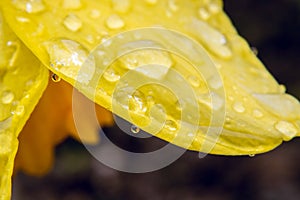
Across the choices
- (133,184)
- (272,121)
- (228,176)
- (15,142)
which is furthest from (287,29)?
(15,142)

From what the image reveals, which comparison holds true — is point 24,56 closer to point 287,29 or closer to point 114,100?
point 114,100

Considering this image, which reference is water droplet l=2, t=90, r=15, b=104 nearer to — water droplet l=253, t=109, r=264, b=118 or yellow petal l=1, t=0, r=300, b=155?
yellow petal l=1, t=0, r=300, b=155

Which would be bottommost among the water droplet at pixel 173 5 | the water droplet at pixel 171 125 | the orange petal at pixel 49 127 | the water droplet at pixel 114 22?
the orange petal at pixel 49 127

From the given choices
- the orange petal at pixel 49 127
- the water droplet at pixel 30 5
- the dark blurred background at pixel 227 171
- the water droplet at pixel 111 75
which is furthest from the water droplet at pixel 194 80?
the dark blurred background at pixel 227 171

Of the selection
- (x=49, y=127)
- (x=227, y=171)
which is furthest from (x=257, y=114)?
(x=227, y=171)

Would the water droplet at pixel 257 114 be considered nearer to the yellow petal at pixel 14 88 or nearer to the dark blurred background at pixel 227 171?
the yellow petal at pixel 14 88

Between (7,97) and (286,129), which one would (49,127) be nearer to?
(7,97)
